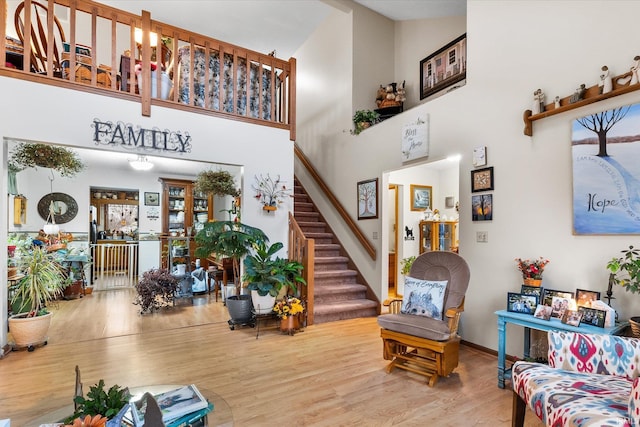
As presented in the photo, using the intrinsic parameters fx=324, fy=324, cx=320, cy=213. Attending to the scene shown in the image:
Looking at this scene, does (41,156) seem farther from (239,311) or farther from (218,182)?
(239,311)

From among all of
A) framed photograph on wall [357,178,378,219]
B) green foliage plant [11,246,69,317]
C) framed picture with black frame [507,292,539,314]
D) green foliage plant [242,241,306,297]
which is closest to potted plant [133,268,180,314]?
green foliage plant [11,246,69,317]

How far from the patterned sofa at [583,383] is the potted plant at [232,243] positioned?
9.98 feet

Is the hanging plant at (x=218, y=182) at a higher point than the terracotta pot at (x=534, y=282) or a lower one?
higher

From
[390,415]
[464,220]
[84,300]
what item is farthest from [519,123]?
[84,300]

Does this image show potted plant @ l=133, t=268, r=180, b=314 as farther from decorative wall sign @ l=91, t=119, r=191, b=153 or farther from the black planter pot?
decorative wall sign @ l=91, t=119, r=191, b=153

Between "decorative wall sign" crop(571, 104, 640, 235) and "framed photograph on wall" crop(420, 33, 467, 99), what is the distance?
2.18 metres

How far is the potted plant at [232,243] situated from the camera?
3982 mm

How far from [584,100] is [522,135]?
54cm

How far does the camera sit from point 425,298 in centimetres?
297

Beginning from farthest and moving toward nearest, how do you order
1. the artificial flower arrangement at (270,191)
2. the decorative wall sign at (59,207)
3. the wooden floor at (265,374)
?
the decorative wall sign at (59,207)
the artificial flower arrangement at (270,191)
the wooden floor at (265,374)

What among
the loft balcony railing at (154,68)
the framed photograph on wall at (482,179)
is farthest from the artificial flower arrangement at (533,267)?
the loft balcony railing at (154,68)

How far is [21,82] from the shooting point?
10.5 feet

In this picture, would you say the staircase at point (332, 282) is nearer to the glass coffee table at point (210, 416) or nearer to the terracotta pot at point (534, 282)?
the terracotta pot at point (534, 282)

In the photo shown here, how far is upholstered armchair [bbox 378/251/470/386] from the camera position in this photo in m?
2.64
